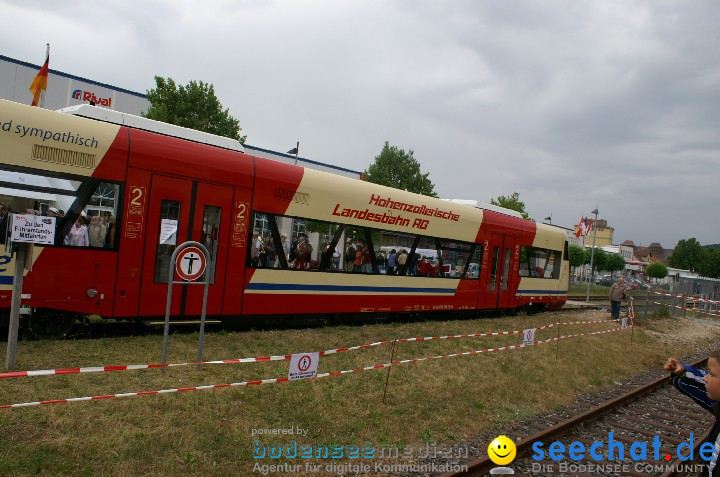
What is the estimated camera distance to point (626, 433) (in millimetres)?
7223

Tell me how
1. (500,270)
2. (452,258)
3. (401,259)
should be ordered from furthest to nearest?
(500,270), (452,258), (401,259)

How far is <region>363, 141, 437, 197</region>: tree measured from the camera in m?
45.3

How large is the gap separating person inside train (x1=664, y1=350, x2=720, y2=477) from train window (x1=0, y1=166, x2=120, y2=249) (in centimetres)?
782

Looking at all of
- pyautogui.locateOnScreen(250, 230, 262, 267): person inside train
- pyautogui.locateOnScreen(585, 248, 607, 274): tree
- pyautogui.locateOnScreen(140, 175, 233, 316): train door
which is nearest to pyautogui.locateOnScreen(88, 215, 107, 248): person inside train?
pyautogui.locateOnScreen(140, 175, 233, 316): train door

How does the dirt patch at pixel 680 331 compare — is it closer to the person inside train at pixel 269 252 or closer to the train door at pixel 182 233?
the person inside train at pixel 269 252

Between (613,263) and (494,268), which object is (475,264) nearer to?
(494,268)

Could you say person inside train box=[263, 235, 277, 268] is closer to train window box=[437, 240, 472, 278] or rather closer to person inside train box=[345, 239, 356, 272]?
person inside train box=[345, 239, 356, 272]

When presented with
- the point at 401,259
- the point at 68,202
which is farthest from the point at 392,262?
the point at 68,202

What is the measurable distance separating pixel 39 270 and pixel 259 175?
4.08 metres

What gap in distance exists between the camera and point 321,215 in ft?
37.8

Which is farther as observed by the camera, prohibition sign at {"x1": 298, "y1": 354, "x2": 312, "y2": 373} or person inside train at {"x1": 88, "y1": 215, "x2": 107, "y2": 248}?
person inside train at {"x1": 88, "y1": 215, "x2": 107, "y2": 248}

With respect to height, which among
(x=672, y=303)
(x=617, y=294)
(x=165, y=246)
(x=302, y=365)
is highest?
(x=165, y=246)

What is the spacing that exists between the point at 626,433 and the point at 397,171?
3991 cm

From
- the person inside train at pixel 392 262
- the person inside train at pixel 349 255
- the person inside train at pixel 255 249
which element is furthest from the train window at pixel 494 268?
the person inside train at pixel 255 249
